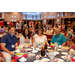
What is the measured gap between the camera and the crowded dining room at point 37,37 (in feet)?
6.69

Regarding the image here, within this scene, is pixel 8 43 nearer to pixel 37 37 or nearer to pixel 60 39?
pixel 37 37

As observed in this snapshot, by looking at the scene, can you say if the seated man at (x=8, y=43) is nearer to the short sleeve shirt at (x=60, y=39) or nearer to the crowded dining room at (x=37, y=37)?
the crowded dining room at (x=37, y=37)

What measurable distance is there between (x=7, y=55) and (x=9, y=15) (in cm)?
1438

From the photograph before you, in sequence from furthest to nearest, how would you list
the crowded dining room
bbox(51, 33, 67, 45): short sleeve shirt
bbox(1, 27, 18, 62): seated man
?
bbox(51, 33, 67, 45): short sleeve shirt
bbox(1, 27, 18, 62): seated man
the crowded dining room

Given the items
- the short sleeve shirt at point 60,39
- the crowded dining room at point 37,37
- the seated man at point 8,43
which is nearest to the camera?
the crowded dining room at point 37,37

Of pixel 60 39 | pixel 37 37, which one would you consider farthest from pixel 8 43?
pixel 60 39

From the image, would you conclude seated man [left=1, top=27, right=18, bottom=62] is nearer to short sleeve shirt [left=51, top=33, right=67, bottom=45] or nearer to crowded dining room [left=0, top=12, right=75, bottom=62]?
crowded dining room [left=0, top=12, right=75, bottom=62]

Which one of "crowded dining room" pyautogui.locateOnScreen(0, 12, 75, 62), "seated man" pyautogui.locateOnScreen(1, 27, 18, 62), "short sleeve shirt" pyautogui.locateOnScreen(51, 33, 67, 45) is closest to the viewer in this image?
"crowded dining room" pyautogui.locateOnScreen(0, 12, 75, 62)

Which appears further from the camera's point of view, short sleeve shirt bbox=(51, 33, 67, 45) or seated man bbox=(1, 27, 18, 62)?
short sleeve shirt bbox=(51, 33, 67, 45)

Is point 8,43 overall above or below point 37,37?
below

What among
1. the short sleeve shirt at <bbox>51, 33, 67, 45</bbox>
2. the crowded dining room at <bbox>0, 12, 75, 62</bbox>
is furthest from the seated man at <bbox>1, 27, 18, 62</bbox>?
the short sleeve shirt at <bbox>51, 33, 67, 45</bbox>

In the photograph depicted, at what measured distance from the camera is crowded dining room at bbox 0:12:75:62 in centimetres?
204

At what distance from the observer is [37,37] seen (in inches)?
134

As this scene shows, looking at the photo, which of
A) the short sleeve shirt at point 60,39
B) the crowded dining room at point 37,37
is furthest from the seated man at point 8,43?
the short sleeve shirt at point 60,39
